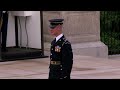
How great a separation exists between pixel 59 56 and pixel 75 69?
5.68 m

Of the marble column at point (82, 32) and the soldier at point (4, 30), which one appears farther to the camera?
the marble column at point (82, 32)

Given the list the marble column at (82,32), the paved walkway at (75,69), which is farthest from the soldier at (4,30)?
the marble column at (82,32)

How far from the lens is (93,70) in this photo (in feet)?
33.6

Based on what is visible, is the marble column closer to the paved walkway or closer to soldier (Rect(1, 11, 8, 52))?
the paved walkway

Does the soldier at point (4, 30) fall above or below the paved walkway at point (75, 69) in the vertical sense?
above

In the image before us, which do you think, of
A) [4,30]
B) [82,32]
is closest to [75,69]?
[4,30]

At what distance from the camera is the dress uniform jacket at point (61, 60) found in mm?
4621

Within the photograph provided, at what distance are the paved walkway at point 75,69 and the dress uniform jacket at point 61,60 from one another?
3.93 m

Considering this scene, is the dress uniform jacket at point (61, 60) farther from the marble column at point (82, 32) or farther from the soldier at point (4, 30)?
the marble column at point (82, 32)

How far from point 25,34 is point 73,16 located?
1.61 meters
